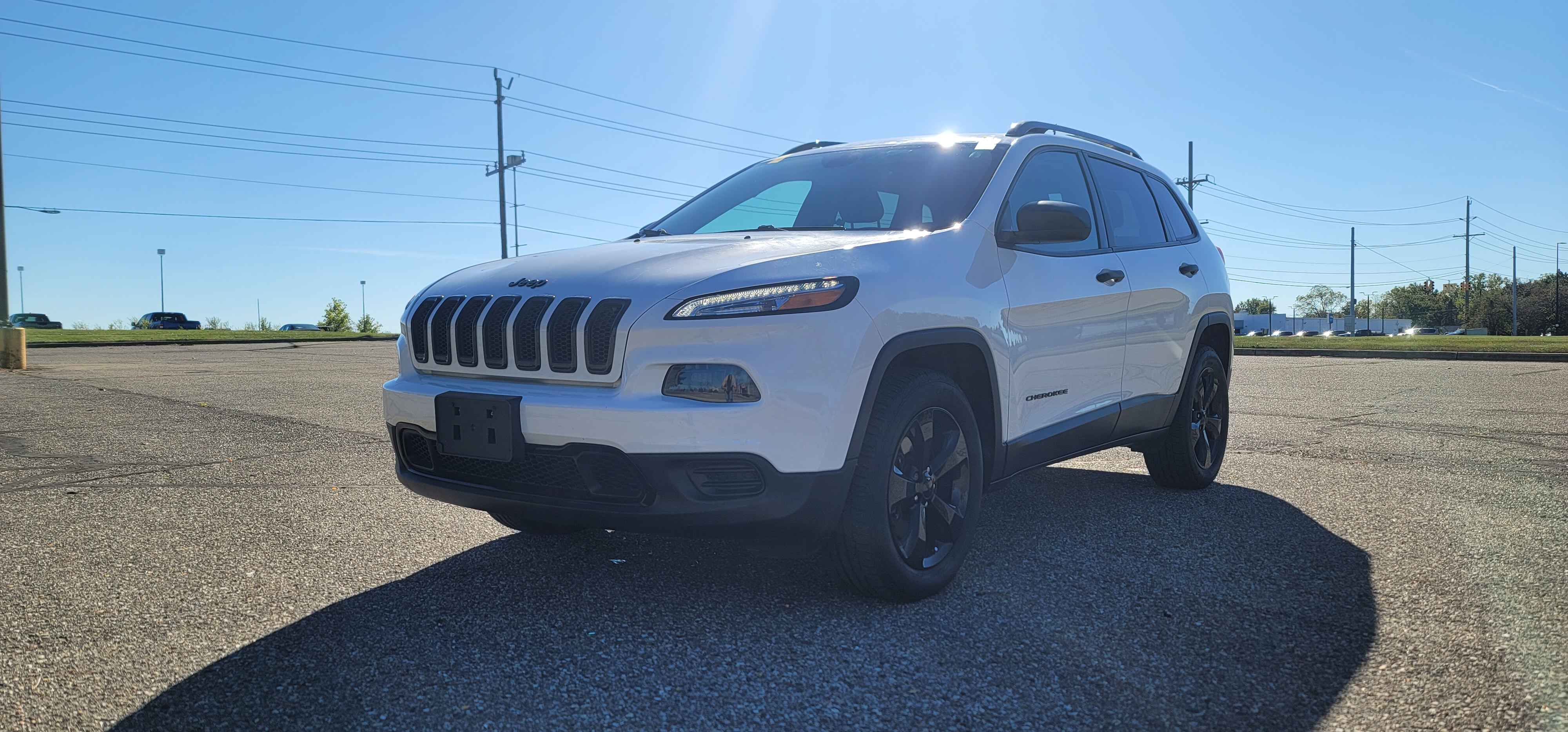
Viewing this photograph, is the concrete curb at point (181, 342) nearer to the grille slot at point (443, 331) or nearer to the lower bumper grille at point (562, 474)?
the grille slot at point (443, 331)

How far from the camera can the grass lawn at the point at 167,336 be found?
30438 mm

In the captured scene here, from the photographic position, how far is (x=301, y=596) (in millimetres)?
3477

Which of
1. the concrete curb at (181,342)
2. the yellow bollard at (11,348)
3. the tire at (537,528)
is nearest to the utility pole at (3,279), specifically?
the yellow bollard at (11,348)

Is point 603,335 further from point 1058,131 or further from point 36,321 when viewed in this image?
point 36,321

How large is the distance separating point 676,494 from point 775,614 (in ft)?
1.97

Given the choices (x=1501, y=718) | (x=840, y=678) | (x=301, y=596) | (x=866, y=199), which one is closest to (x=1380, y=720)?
(x=1501, y=718)

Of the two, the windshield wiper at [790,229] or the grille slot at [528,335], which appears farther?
the windshield wiper at [790,229]

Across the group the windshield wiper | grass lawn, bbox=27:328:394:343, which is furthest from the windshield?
grass lawn, bbox=27:328:394:343

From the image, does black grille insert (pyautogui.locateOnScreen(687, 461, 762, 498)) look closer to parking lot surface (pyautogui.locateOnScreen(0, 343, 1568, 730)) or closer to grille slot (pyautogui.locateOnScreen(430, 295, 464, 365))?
parking lot surface (pyautogui.locateOnScreen(0, 343, 1568, 730))

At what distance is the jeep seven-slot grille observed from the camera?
3.04 meters

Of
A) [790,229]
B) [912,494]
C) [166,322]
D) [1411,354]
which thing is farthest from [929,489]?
[166,322]

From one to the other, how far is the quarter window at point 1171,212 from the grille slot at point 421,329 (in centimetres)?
384

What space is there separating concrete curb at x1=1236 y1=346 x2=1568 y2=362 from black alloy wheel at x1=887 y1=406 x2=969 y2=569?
887 inches

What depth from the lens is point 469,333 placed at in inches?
130
